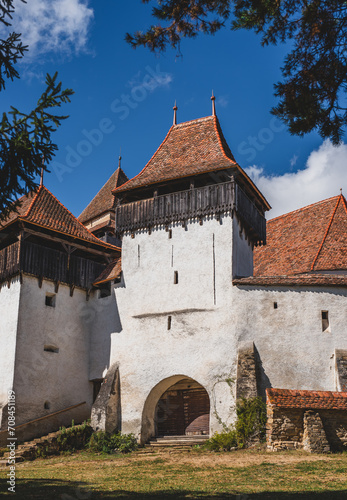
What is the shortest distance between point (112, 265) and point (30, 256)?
381 centimetres

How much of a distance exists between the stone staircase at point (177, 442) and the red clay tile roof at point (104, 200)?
1445 centimetres

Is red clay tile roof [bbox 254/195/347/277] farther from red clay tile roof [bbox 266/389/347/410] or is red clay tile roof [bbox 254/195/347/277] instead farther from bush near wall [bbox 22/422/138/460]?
bush near wall [bbox 22/422/138/460]

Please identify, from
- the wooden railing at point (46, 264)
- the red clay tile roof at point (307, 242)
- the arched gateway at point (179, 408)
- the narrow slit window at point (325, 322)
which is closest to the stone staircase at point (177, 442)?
the arched gateway at point (179, 408)

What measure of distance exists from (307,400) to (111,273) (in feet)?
34.2

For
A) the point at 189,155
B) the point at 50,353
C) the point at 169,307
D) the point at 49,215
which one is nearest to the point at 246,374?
the point at 169,307

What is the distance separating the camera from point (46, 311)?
21.6 m

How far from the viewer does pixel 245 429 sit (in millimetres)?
16922

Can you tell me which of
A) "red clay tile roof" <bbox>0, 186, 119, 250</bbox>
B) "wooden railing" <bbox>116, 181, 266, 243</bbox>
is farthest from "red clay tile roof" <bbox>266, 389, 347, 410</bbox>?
"red clay tile roof" <bbox>0, 186, 119, 250</bbox>

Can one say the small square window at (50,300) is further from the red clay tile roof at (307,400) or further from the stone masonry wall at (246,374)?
the red clay tile roof at (307,400)

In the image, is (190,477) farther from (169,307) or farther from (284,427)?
(169,307)

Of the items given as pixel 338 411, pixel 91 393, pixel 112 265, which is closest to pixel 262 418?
pixel 338 411

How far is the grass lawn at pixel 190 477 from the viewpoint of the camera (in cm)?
1012

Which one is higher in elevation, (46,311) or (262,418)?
(46,311)

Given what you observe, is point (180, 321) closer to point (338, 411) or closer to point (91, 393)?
point (91, 393)
